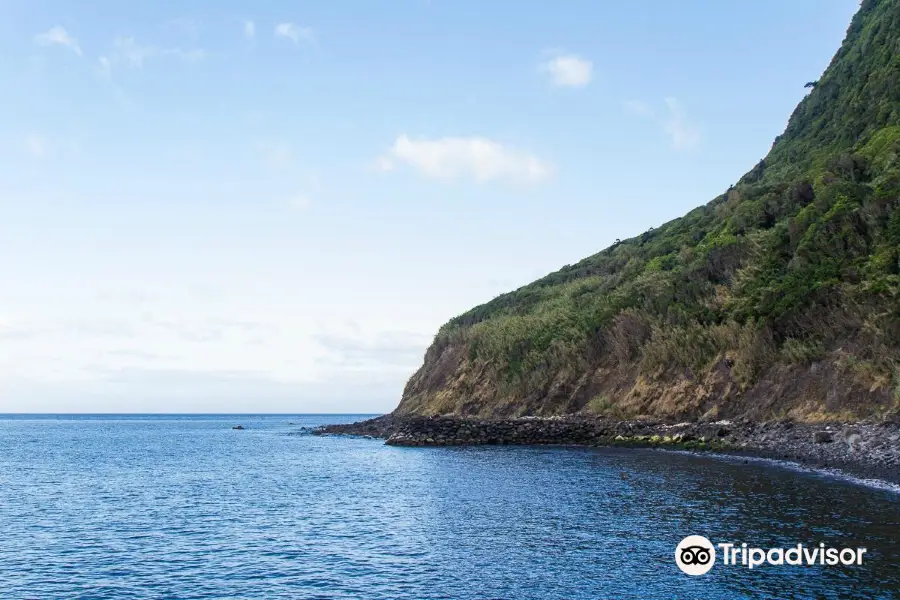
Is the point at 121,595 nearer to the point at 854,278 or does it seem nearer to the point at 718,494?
the point at 718,494

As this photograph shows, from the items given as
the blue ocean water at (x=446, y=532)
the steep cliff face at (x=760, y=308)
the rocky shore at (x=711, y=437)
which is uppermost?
the steep cliff face at (x=760, y=308)

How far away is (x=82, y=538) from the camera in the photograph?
28594 mm

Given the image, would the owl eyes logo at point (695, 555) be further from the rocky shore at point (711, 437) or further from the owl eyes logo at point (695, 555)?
the rocky shore at point (711, 437)

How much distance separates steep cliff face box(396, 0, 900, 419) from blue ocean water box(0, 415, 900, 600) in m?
12.3

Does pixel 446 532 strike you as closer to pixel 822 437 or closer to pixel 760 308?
pixel 822 437

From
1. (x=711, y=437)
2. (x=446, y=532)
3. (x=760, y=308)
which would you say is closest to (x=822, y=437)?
(x=711, y=437)

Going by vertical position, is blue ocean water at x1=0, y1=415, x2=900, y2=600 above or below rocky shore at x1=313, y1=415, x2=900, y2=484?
below

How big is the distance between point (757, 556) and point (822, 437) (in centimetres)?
2574

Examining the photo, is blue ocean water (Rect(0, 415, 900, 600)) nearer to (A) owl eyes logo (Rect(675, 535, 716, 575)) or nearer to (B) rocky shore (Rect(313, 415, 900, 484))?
(A) owl eyes logo (Rect(675, 535, 716, 575))

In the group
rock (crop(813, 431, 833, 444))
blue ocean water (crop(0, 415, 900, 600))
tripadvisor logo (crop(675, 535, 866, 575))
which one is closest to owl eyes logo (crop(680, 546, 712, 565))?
tripadvisor logo (crop(675, 535, 866, 575))

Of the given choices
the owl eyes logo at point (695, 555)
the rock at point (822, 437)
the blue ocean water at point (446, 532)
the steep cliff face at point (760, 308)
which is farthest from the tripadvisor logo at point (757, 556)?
the steep cliff face at point (760, 308)

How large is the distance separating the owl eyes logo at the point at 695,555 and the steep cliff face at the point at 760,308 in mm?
25865

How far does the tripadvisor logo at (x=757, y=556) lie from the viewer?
21.1 metres

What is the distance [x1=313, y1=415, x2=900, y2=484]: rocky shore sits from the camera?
126ft
